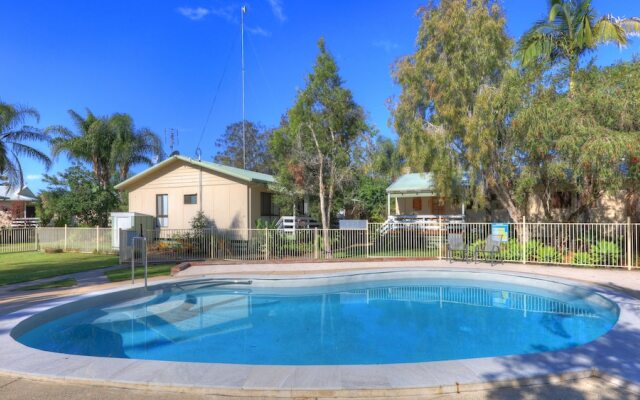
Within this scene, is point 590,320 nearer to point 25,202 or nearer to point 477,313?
point 477,313

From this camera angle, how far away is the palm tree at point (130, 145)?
29766 millimetres

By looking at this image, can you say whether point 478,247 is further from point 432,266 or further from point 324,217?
point 324,217

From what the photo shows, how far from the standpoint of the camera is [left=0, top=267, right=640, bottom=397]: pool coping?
14.0 feet

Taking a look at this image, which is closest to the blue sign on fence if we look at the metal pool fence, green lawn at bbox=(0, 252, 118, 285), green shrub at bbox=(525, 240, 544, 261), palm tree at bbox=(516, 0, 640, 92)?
the metal pool fence

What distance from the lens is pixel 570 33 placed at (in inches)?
589

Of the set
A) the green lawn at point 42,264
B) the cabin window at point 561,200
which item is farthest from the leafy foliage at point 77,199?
the cabin window at point 561,200

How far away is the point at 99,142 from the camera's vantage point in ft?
96.2

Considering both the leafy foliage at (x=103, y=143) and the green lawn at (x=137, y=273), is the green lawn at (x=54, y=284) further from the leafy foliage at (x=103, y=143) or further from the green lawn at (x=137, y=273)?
the leafy foliage at (x=103, y=143)

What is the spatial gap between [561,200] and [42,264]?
82.5 ft

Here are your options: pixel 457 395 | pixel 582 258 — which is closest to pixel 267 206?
pixel 582 258

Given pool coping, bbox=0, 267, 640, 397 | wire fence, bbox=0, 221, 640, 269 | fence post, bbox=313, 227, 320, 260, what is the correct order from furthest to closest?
fence post, bbox=313, 227, 320, 260 < wire fence, bbox=0, 221, 640, 269 < pool coping, bbox=0, 267, 640, 397

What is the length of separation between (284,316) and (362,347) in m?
2.93

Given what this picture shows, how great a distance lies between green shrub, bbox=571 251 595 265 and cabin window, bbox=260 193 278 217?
14.4m

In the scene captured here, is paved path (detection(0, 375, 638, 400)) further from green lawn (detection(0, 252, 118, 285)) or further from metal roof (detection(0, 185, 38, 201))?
metal roof (detection(0, 185, 38, 201))
